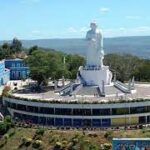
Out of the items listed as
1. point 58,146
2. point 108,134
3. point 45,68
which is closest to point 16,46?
point 45,68

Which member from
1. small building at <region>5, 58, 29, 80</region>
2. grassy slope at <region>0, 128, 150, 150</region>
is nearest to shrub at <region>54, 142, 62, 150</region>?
grassy slope at <region>0, 128, 150, 150</region>

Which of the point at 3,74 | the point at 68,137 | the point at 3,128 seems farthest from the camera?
the point at 3,74

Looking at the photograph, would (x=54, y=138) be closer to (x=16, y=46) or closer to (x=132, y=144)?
(x=132, y=144)

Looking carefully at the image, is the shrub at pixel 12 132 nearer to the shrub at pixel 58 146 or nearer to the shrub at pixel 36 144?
the shrub at pixel 36 144

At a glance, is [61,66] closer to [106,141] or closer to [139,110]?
[139,110]

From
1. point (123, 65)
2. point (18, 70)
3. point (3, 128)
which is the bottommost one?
point (3, 128)

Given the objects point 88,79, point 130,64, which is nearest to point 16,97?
point 88,79

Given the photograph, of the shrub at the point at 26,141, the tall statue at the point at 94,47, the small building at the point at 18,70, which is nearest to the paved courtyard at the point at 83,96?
the tall statue at the point at 94,47
